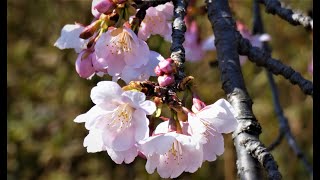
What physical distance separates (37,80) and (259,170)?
8.21 ft

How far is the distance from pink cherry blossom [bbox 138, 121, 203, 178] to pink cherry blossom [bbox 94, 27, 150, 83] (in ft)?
0.65

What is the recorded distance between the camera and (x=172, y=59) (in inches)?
39.9

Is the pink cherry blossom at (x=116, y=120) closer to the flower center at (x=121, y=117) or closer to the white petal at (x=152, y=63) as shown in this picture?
the flower center at (x=121, y=117)

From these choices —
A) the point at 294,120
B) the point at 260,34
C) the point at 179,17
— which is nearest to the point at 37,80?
the point at 294,120

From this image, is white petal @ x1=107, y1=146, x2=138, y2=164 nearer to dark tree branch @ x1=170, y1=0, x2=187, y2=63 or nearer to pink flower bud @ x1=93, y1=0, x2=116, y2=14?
dark tree branch @ x1=170, y1=0, x2=187, y2=63

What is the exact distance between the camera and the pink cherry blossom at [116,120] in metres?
1.02

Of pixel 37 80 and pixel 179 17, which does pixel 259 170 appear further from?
pixel 37 80

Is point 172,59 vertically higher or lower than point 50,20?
lower

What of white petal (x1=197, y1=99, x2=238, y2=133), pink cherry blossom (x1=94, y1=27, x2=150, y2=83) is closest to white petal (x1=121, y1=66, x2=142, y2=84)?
pink cherry blossom (x1=94, y1=27, x2=150, y2=83)

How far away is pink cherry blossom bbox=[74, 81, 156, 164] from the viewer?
1018 millimetres

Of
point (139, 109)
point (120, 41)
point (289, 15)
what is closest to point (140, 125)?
point (139, 109)

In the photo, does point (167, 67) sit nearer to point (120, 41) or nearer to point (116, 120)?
point (116, 120)

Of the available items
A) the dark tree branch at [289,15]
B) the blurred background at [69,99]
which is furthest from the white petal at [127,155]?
the blurred background at [69,99]

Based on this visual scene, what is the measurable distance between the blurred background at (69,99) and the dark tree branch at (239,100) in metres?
1.71
